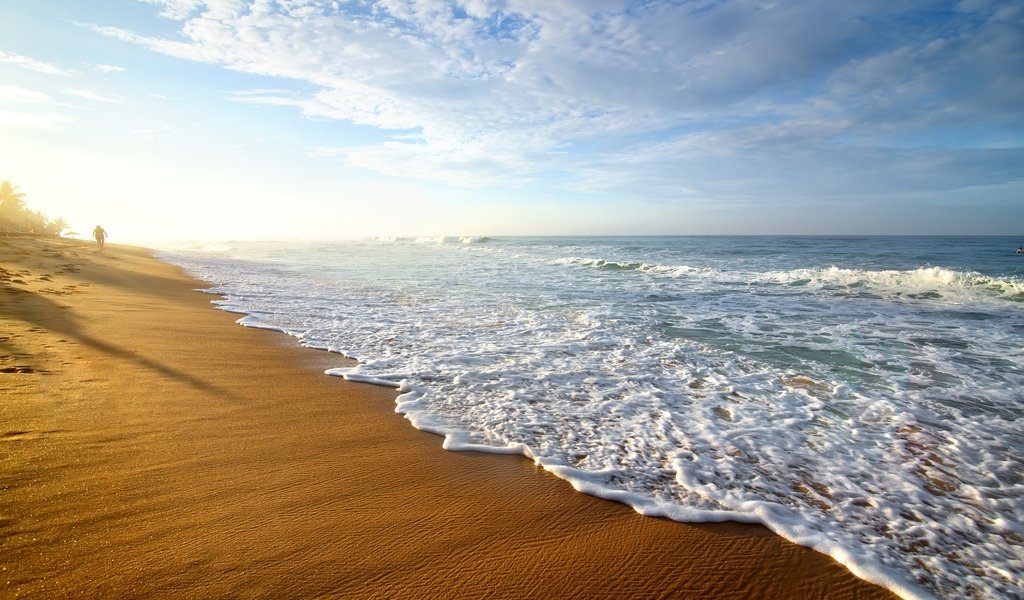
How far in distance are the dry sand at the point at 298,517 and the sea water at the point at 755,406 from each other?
0.30m

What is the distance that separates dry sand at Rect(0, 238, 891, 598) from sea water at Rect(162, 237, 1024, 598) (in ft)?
0.99

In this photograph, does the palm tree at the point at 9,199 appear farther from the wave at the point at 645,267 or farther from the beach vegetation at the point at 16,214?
the wave at the point at 645,267

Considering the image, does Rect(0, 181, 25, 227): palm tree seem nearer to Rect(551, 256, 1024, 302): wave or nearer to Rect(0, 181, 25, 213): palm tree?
Rect(0, 181, 25, 213): palm tree

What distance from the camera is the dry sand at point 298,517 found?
6.56ft

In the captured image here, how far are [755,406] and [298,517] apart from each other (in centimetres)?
415

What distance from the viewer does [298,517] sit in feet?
7.88

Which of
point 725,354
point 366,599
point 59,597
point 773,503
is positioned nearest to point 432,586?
point 366,599

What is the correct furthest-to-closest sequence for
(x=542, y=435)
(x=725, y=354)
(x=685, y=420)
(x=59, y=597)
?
(x=725, y=354), (x=685, y=420), (x=542, y=435), (x=59, y=597)

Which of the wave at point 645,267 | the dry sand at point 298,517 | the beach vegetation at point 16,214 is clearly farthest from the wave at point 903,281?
the beach vegetation at point 16,214

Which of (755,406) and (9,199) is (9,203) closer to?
(9,199)

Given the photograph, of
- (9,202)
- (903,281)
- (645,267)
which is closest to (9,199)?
(9,202)

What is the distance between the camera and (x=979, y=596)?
2.09 m

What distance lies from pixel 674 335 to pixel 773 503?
191 inches

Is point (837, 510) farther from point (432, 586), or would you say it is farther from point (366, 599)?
point (366, 599)
